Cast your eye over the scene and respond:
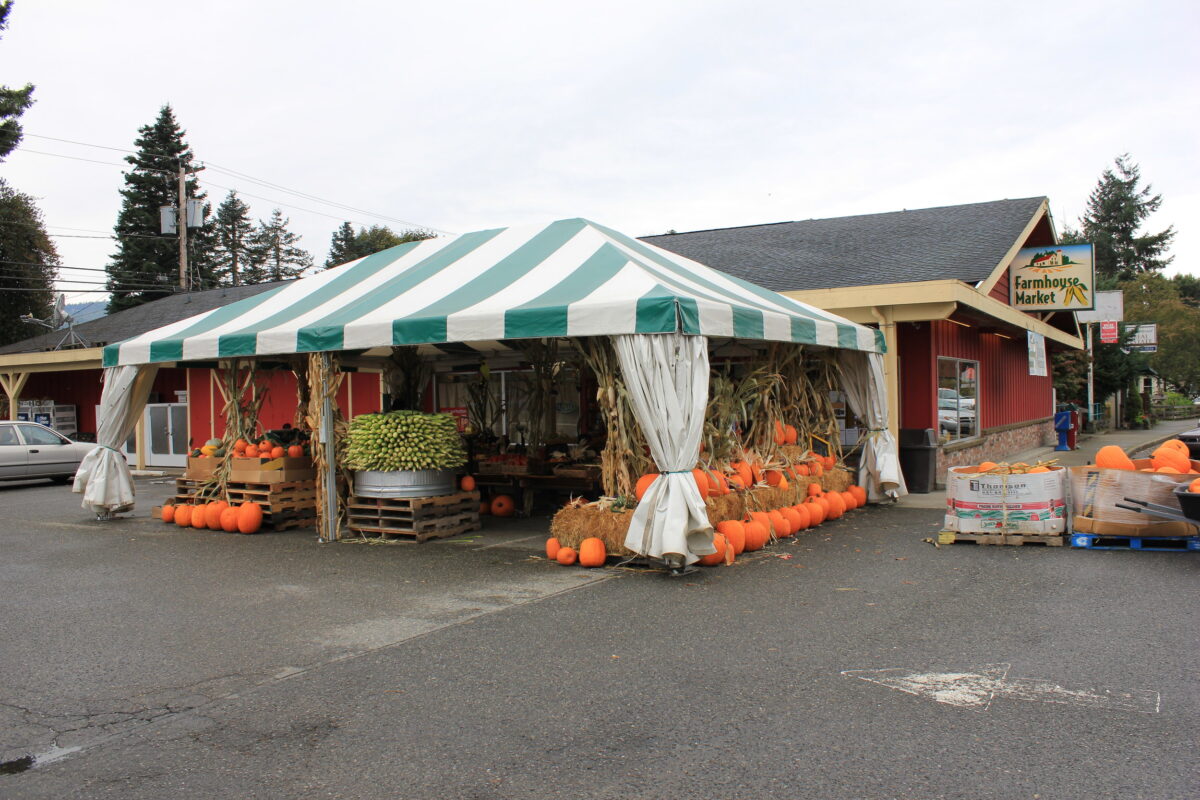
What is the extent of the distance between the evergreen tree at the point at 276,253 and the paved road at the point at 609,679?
2508 inches

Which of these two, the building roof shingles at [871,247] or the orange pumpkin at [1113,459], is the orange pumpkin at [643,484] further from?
the building roof shingles at [871,247]

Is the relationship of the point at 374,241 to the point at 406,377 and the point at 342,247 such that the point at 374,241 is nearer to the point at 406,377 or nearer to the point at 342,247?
the point at 342,247

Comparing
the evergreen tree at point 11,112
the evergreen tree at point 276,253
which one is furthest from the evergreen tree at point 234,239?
the evergreen tree at point 11,112

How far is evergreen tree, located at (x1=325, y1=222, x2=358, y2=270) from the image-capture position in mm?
57681

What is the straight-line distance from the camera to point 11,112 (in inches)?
944

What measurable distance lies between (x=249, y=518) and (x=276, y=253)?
6678 cm

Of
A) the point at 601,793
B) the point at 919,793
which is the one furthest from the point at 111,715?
the point at 919,793

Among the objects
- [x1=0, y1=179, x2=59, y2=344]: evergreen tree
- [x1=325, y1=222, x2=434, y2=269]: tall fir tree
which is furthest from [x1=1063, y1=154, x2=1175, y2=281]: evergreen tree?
[x1=0, y1=179, x2=59, y2=344]: evergreen tree

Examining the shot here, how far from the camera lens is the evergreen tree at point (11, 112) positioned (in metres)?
23.4

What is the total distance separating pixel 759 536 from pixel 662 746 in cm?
451

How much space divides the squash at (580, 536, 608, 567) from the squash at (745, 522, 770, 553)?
1.41 metres

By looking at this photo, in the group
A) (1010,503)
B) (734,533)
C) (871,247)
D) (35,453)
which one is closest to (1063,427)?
(871,247)

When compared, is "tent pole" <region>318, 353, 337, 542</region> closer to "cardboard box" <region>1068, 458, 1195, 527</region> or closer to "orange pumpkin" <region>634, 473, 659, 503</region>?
"orange pumpkin" <region>634, 473, 659, 503</region>

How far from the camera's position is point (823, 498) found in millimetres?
9914
